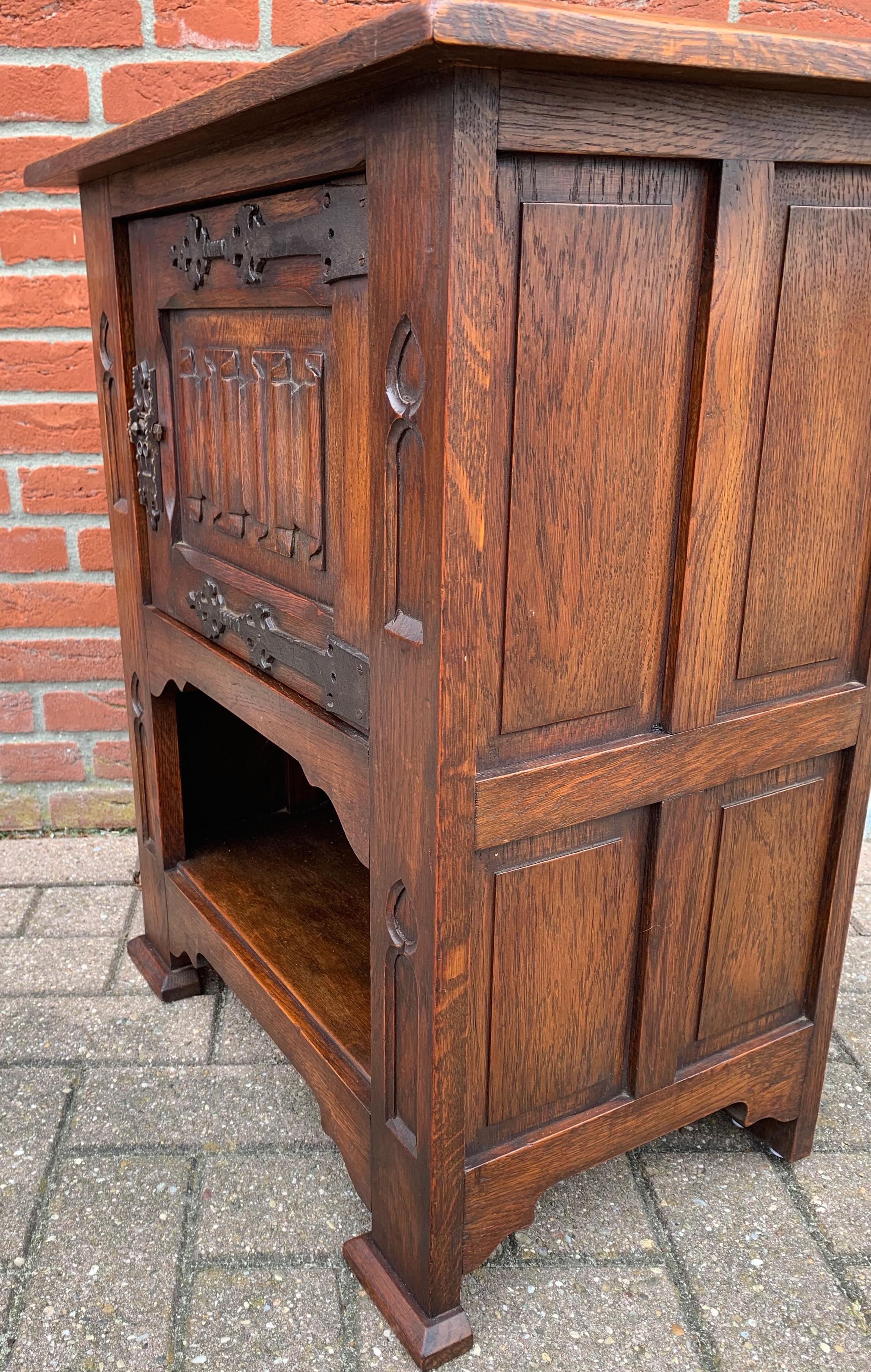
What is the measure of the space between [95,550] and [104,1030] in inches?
41.9

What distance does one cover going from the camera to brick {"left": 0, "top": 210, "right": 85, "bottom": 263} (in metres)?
2.21

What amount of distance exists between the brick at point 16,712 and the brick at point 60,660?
35mm

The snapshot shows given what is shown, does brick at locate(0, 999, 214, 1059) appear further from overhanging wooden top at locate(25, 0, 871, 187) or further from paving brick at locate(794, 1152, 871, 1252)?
overhanging wooden top at locate(25, 0, 871, 187)

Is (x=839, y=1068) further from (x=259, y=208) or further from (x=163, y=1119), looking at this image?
(x=259, y=208)

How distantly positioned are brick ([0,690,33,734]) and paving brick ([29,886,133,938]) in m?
0.40

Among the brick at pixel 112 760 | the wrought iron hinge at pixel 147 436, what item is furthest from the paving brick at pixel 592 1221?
the brick at pixel 112 760

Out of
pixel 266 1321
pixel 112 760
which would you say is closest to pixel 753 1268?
pixel 266 1321

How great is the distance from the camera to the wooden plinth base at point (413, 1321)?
1.29 meters

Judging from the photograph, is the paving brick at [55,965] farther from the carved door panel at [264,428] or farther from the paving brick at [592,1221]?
the paving brick at [592,1221]

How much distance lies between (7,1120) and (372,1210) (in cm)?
65

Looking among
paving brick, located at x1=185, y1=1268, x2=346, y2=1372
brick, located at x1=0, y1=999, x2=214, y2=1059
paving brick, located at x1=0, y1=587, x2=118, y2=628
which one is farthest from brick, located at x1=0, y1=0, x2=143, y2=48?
paving brick, located at x1=185, y1=1268, x2=346, y2=1372

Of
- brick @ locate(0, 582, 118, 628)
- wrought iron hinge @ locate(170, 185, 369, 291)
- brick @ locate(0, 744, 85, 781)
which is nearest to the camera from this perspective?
wrought iron hinge @ locate(170, 185, 369, 291)

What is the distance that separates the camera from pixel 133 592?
6.24 feet

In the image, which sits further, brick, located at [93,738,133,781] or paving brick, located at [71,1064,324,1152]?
brick, located at [93,738,133,781]
